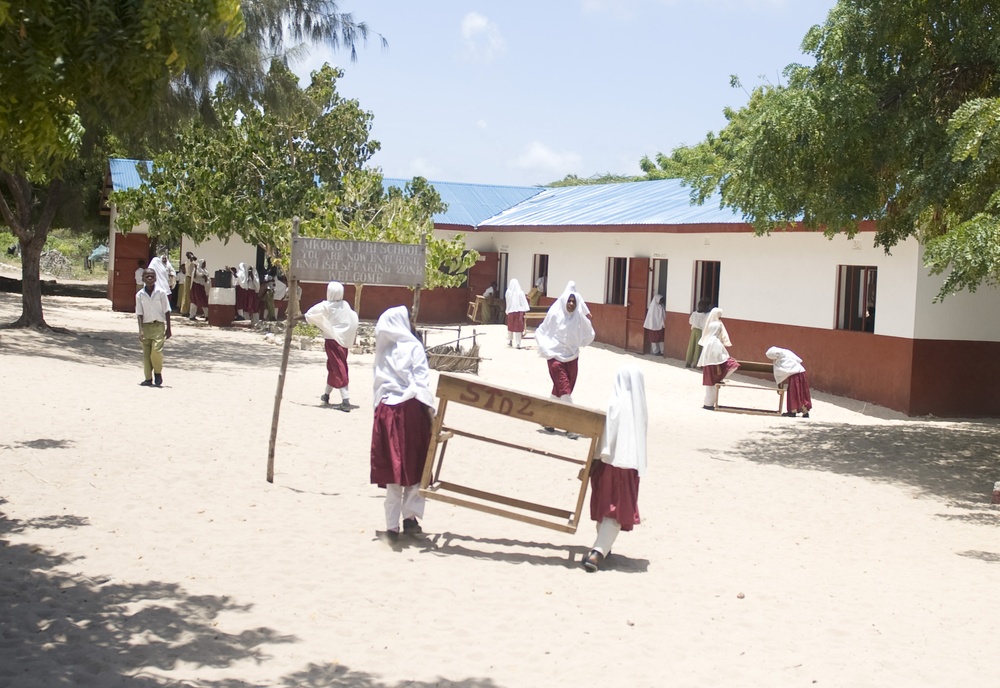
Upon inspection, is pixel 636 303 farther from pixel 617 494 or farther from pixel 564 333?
pixel 617 494

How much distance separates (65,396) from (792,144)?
8430 mm

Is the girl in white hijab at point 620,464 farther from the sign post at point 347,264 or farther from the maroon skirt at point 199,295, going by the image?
the maroon skirt at point 199,295

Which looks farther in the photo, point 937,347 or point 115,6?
point 937,347

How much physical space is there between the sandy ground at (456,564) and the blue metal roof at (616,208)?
9623 millimetres

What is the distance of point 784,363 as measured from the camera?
15422 mm

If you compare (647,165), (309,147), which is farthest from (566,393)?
(647,165)

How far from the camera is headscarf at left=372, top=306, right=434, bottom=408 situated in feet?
23.0

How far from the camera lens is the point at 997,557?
8047 millimetres

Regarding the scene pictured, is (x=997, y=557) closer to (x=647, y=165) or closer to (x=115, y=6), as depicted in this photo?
(x=115, y=6)

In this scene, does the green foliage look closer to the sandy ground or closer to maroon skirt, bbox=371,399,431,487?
the sandy ground

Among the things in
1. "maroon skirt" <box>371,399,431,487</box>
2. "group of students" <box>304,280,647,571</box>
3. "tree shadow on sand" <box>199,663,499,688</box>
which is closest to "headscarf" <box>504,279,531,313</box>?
"group of students" <box>304,280,647,571</box>

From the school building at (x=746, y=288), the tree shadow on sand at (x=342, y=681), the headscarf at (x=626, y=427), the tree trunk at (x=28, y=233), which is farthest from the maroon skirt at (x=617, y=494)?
the tree trunk at (x=28, y=233)

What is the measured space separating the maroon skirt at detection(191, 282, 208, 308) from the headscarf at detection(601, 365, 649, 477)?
21023 mm

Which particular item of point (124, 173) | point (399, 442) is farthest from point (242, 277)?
point (399, 442)
